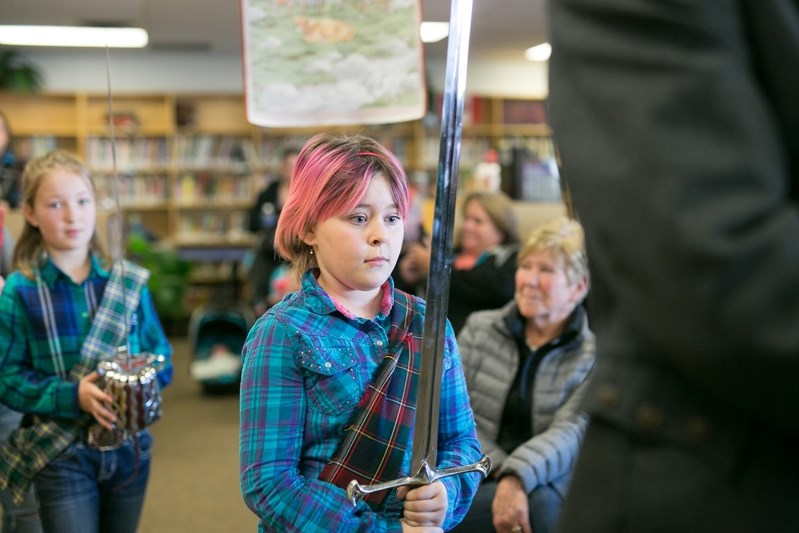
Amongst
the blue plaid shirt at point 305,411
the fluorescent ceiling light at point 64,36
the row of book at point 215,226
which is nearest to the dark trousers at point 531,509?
the blue plaid shirt at point 305,411

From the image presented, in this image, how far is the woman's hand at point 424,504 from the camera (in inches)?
45.3

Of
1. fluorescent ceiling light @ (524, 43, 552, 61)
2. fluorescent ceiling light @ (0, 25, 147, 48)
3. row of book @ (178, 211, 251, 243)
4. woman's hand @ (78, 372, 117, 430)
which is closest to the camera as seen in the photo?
woman's hand @ (78, 372, 117, 430)

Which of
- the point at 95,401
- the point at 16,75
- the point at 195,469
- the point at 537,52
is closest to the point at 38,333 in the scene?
the point at 95,401

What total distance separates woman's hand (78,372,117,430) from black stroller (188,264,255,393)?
4.03 m

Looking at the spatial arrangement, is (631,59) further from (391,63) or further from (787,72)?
(391,63)

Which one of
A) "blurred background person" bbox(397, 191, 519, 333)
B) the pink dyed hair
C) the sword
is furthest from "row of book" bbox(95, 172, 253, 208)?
the sword

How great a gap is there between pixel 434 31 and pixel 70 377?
258 inches

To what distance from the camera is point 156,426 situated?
207 inches

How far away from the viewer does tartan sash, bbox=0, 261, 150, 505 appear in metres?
2.06

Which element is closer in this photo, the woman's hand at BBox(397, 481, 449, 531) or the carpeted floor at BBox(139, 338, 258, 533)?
the woman's hand at BBox(397, 481, 449, 531)

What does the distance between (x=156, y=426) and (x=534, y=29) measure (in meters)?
5.36

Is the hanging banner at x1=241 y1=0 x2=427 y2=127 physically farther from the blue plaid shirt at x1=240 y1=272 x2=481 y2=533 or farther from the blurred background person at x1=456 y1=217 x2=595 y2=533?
the blue plaid shirt at x1=240 y1=272 x2=481 y2=533

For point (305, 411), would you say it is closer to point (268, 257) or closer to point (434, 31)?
point (268, 257)

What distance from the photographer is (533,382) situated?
244 cm
